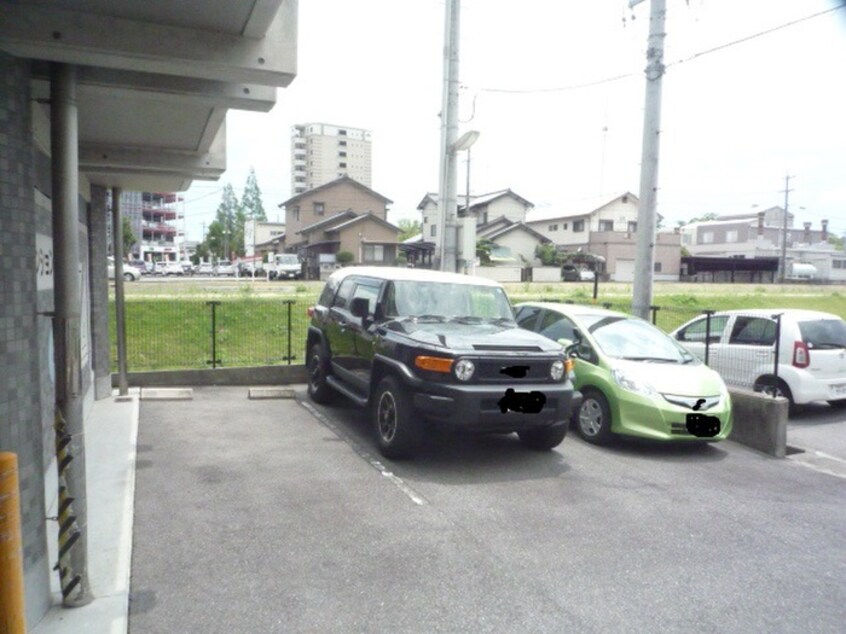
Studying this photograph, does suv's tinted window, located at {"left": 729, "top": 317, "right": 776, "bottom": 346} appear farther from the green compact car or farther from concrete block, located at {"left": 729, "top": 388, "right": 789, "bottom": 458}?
the green compact car

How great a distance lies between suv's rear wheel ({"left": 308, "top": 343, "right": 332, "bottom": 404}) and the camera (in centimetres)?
891

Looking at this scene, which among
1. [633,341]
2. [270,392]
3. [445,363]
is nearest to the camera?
[445,363]

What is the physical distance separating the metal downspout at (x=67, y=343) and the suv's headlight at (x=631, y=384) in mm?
5626

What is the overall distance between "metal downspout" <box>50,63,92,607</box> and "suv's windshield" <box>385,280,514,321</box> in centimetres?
409

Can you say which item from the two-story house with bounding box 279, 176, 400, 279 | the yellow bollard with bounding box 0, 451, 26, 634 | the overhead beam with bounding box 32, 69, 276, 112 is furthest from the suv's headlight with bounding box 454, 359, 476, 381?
the two-story house with bounding box 279, 176, 400, 279

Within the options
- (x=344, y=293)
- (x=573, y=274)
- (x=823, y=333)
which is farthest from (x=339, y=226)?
(x=823, y=333)

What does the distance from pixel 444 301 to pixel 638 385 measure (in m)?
2.42

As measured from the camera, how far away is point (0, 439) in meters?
3.09

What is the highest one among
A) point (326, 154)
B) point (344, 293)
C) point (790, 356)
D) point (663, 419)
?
point (326, 154)

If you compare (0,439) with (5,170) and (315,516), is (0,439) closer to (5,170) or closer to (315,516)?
(5,170)

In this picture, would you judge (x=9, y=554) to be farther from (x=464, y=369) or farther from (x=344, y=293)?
(x=344, y=293)

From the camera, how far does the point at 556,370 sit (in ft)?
21.2

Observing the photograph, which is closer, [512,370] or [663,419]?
[512,370]

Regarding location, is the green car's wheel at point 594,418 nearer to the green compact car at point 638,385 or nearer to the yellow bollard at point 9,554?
the green compact car at point 638,385
